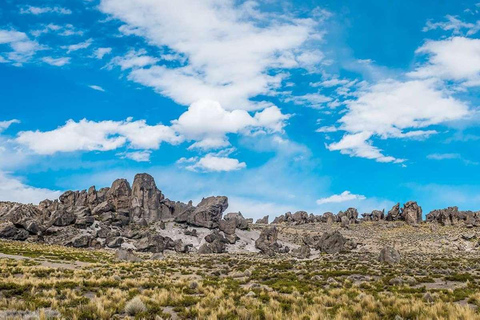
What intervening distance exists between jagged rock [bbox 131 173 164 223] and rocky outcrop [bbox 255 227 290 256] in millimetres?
41153

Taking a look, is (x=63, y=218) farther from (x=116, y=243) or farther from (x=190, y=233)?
(x=190, y=233)

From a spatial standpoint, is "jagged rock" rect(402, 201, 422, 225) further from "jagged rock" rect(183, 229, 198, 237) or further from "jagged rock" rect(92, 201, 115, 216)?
"jagged rock" rect(92, 201, 115, 216)

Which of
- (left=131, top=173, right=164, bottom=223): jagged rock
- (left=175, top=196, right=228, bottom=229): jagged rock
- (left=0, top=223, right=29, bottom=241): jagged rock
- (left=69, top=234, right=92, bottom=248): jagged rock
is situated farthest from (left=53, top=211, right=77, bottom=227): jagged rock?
(left=175, top=196, right=228, bottom=229): jagged rock

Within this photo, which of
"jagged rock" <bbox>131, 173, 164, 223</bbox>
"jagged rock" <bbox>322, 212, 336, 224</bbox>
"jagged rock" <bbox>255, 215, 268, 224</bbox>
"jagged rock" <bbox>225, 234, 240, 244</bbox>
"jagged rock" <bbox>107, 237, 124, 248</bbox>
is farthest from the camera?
"jagged rock" <bbox>255, 215, 268, 224</bbox>

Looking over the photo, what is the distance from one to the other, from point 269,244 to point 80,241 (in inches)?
1833

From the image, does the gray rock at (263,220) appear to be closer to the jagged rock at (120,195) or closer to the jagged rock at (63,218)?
the jagged rock at (120,195)

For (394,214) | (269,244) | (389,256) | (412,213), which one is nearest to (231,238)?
(269,244)

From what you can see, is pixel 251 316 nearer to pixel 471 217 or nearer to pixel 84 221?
pixel 84 221

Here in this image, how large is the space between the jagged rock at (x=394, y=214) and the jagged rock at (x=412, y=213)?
12.2 feet

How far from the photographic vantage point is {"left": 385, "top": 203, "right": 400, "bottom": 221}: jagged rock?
148 metres

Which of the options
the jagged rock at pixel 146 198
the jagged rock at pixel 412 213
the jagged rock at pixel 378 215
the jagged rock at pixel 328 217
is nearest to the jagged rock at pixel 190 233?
the jagged rock at pixel 146 198

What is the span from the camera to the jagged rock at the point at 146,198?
11406cm

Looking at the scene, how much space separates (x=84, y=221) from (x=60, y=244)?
1314 centimetres

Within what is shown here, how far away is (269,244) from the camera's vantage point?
8912 cm
